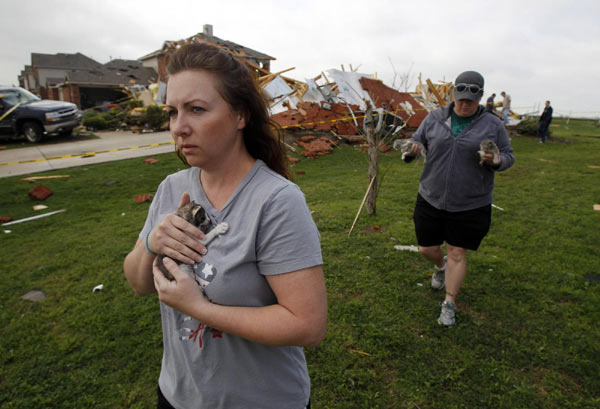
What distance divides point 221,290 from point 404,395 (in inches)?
85.6

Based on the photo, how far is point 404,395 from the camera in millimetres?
2584

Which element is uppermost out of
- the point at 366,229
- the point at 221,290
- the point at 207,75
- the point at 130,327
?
the point at 207,75

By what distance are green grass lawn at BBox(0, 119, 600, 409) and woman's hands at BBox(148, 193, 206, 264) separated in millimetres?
2012

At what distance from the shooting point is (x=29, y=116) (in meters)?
13.0

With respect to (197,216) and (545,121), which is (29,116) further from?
(545,121)

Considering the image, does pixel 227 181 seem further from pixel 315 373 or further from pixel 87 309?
pixel 87 309

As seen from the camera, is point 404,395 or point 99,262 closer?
point 404,395

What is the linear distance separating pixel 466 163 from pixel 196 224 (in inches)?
106

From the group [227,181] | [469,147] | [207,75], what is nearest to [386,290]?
[469,147]

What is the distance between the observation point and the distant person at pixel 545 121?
16.0 meters

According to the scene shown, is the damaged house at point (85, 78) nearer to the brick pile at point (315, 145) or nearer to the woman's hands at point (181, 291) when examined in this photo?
the brick pile at point (315, 145)

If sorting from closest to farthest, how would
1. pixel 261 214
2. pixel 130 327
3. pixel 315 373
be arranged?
pixel 261 214 < pixel 315 373 < pixel 130 327

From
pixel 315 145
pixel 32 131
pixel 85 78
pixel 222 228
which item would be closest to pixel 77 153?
pixel 32 131

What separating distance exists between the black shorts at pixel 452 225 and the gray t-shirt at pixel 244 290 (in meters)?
2.31
